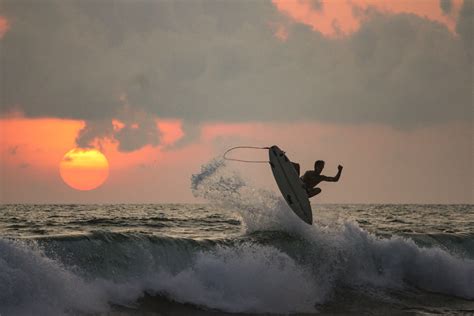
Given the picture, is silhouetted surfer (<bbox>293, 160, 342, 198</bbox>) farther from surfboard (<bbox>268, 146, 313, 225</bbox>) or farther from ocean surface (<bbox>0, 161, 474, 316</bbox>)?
ocean surface (<bbox>0, 161, 474, 316</bbox>)

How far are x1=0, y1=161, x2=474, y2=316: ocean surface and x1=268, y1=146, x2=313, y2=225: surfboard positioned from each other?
0.38 m

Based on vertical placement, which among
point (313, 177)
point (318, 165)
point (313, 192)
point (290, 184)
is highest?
point (318, 165)

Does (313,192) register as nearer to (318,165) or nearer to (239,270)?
(318,165)

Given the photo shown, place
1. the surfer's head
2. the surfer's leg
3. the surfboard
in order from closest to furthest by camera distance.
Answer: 1. the surfer's head
2. the surfboard
3. the surfer's leg

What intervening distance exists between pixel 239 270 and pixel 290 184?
5004 mm

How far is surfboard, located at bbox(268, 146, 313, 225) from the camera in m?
18.1

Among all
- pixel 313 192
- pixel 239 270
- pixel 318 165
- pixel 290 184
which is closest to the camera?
pixel 239 270

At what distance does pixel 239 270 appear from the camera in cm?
1404

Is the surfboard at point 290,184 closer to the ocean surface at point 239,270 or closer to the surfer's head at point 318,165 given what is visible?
the ocean surface at point 239,270

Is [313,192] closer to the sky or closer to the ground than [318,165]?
closer to the ground

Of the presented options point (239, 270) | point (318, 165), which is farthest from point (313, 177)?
point (239, 270)

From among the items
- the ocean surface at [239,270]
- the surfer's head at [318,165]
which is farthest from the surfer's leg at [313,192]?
the ocean surface at [239,270]

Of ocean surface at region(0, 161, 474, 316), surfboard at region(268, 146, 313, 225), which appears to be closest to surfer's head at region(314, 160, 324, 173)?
surfboard at region(268, 146, 313, 225)

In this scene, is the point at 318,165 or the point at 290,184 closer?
the point at 318,165
